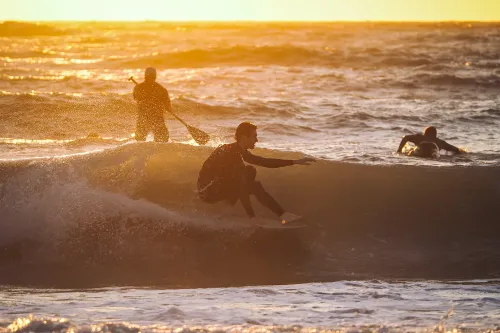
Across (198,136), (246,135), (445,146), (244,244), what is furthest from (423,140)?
(246,135)

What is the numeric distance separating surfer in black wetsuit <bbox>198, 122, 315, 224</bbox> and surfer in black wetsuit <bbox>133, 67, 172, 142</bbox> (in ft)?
12.9

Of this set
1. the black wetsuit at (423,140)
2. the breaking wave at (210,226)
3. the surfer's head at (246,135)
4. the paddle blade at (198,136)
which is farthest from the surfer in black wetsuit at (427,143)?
the surfer's head at (246,135)

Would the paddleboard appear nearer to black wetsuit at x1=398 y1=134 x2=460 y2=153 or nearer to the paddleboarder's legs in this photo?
the paddleboarder's legs

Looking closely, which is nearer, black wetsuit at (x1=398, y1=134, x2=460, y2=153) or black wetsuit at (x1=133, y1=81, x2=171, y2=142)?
black wetsuit at (x1=133, y1=81, x2=171, y2=142)

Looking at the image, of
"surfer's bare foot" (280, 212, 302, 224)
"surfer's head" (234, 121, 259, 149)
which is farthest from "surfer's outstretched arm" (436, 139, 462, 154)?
"surfer's head" (234, 121, 259, 149)

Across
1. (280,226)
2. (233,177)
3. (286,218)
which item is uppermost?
(233,177)

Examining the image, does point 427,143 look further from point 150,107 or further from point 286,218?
point 286,218

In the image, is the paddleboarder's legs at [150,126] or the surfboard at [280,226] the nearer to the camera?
the surfboard at [280,226]

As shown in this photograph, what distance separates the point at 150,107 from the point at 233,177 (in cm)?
420

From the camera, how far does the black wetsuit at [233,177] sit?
8430 mm

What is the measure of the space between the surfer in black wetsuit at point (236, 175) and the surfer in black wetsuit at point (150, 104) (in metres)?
3.95

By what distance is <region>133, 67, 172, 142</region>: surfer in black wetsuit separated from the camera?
12.2 m

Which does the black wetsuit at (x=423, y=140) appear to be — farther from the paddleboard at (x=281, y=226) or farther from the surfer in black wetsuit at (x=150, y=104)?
the paddleboard at (x=281, y=226)

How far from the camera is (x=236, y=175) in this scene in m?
8.43
